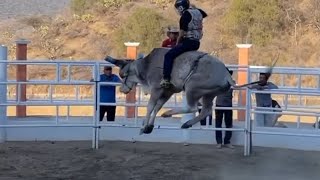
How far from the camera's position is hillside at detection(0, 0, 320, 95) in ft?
107

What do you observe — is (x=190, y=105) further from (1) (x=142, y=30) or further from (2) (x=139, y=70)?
(1) (x=142, y=30)

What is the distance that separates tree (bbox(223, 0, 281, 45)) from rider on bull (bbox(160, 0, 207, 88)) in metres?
24.1

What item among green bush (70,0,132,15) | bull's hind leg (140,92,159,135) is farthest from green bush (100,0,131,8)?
bull's hind leg (140,92,159,135)

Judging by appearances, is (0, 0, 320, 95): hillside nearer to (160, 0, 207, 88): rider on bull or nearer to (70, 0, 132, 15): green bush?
(70, 0, 132, 15): green bush

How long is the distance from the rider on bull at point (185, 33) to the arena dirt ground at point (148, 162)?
2164 millimetres

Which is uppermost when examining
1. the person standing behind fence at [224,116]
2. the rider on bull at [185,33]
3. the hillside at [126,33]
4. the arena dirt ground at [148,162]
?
the hillside at [126,33]

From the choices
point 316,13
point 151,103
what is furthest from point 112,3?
point 151,103

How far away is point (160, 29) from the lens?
33.8 meters

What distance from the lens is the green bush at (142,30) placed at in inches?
1296

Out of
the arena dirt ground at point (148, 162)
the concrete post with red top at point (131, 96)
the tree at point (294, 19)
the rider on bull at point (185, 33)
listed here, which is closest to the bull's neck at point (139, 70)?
the rider on bull at point (185, 33)

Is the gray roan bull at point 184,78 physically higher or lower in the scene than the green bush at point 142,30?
lower

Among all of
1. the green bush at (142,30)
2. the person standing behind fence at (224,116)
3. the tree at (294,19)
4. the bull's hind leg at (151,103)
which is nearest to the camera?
the bull's hind leg at (151,103)

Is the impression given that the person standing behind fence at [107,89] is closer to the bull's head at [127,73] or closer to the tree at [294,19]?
the bull's head at [127,73]

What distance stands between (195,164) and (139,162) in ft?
2.91
